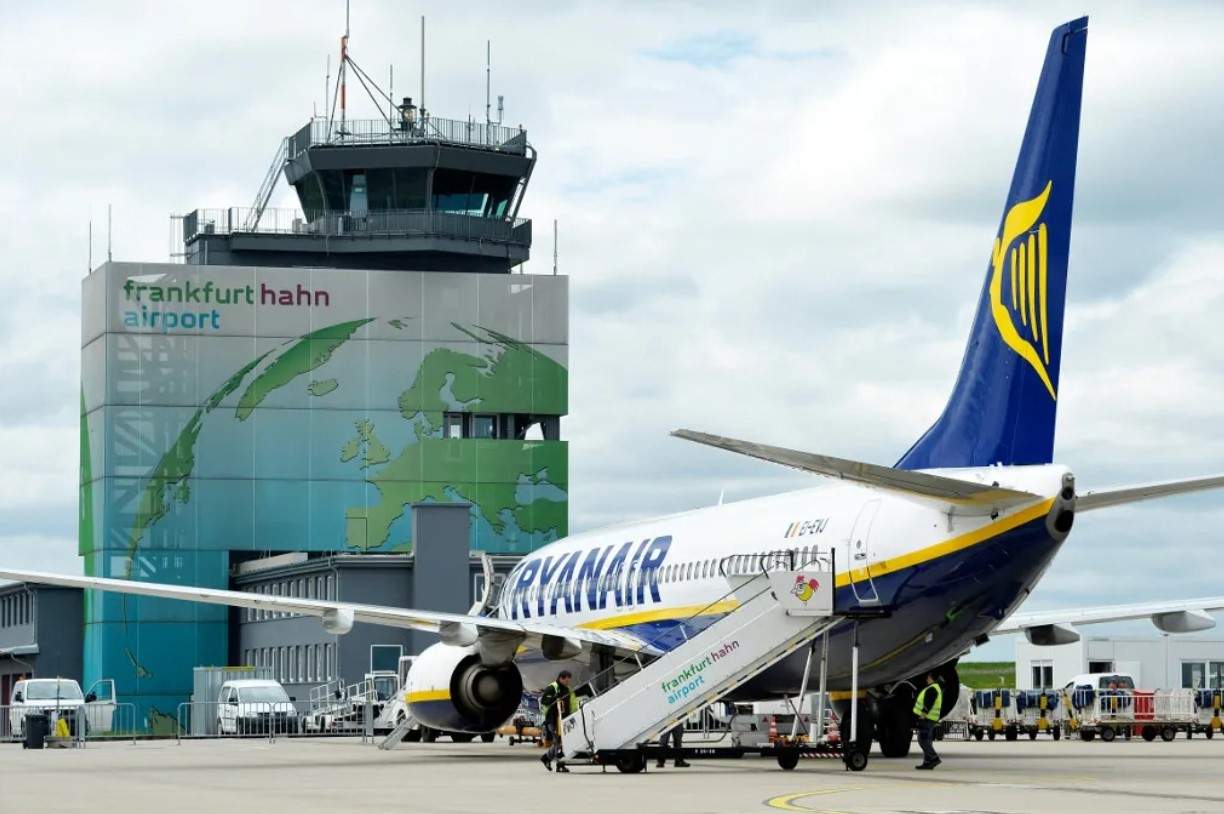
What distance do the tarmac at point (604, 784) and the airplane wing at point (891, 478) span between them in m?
3.51

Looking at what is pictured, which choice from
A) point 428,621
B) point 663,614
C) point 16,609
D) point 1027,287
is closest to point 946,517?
point 1027,287

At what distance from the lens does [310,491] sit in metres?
82.7

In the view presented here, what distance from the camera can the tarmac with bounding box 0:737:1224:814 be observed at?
829 inches

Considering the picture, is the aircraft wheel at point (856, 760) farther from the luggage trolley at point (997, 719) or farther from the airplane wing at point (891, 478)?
the luggage trolley at point (997, 719)

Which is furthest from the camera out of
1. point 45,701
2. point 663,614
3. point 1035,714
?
point 45,701

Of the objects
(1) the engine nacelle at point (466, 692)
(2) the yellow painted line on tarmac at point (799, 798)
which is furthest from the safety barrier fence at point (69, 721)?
(2) the yellow painted line on tarmac at point (799, 798)

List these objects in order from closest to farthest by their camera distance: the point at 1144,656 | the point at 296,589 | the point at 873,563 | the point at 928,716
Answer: the point at 873,563 → the point at 928,716 → the point at 1144,656 → the point at 296,589

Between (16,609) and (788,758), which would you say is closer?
(788,758)

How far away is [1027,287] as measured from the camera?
86.9ft

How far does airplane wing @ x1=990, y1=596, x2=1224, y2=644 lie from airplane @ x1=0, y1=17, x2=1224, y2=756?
5.10 m

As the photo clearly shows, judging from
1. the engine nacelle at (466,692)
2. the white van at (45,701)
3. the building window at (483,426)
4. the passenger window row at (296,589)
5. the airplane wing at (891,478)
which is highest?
the building window at (483,426)

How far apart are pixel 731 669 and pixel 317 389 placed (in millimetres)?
56610

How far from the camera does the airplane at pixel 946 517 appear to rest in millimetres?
25344

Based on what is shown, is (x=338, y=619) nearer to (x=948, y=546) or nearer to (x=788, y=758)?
(x=788, y=758)
